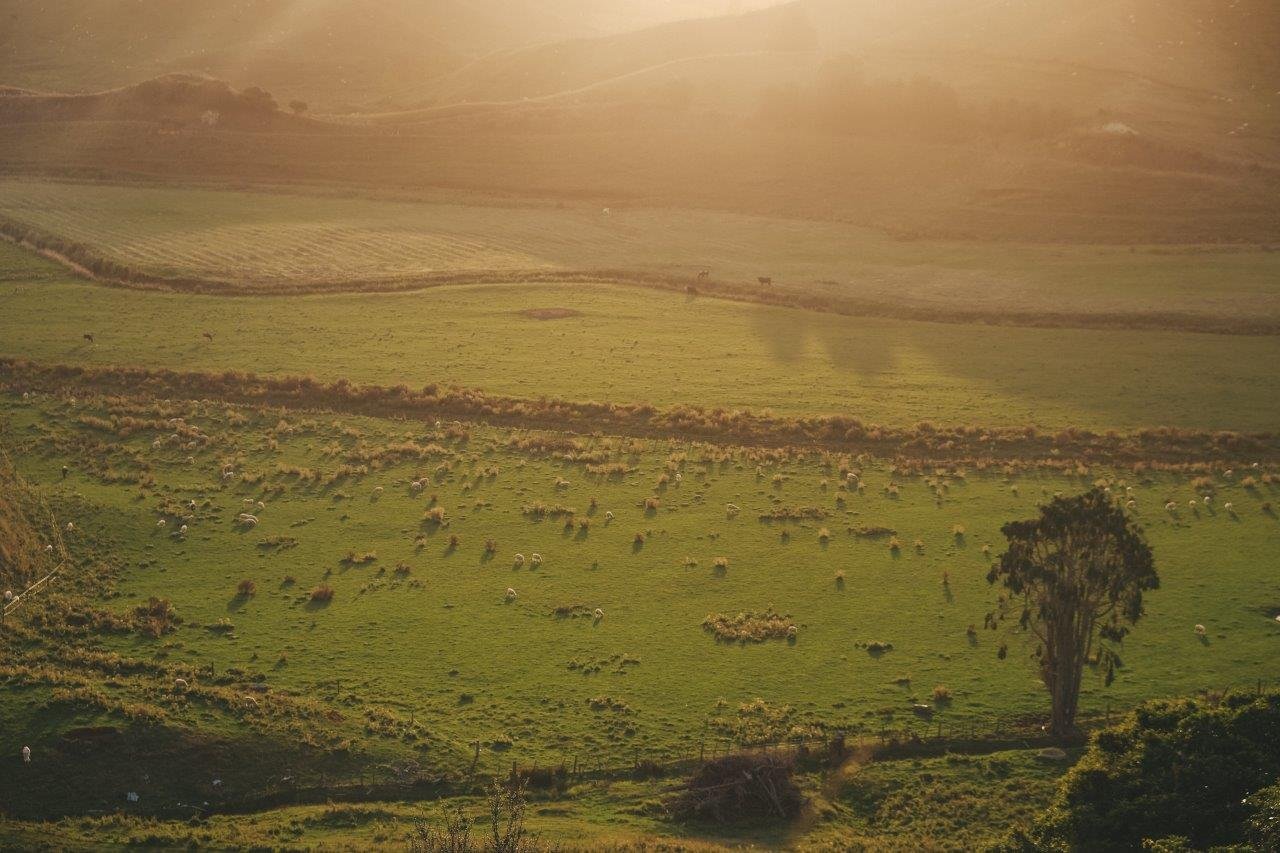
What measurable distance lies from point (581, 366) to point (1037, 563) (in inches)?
1416

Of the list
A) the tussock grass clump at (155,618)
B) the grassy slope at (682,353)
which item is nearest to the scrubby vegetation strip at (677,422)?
the grassy slope at (682,353)

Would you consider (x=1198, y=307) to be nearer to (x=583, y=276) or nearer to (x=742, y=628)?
(x=583, y=276)

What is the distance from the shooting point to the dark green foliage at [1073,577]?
33.2 m

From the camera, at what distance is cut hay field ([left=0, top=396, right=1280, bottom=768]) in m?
35.6

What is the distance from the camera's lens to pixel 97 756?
31.6m

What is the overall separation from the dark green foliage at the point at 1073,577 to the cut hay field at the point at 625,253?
46788mm

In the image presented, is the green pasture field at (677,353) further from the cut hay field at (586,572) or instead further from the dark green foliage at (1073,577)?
the dark green foliage at (1073,577)

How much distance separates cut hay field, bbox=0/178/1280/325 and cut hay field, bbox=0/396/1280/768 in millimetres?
29867

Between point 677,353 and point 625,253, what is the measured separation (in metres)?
28.1

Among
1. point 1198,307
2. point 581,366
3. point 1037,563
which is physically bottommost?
point 1037,563

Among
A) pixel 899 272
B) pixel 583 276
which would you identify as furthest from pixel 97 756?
pixel 899 272

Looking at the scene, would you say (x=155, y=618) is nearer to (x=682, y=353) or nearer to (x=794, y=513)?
(x=794, y=513)

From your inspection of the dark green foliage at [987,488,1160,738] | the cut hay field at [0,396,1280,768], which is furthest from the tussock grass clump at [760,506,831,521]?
the dark green foliage at [987,488,1160,738]

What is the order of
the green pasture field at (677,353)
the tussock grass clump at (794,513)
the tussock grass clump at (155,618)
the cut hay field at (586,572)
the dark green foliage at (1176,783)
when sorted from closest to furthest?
the dark green foliage at (1176,783)
the cut hay field at (586,572)
the tussock grass clump at (155,618)
the tussock grass clump at (794,513)
the green pasture field at (677,353)
